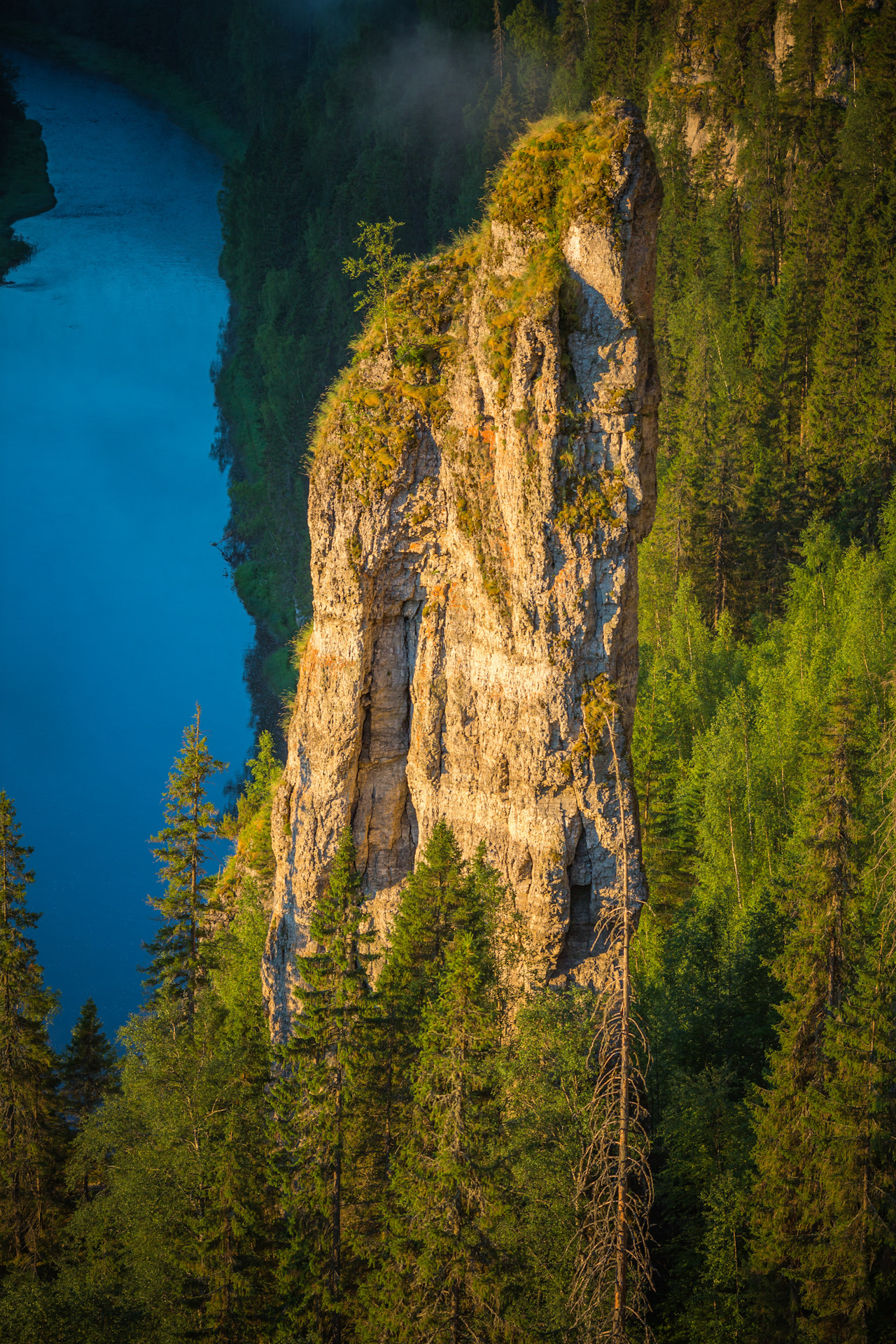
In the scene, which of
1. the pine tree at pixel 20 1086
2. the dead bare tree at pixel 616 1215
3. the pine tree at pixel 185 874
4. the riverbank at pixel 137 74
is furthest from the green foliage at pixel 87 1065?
the riverbank at pixel 137 74

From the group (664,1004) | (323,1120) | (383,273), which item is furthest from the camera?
(383,273)

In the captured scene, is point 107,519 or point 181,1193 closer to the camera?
point 181,1193

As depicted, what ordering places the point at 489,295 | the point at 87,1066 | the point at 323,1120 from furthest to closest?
1. the point at 87,1066
2. the point at 489,295
3. the point at 323,1120

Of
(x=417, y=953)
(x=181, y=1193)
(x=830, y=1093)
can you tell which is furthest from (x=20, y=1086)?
(x=830, y=1093)

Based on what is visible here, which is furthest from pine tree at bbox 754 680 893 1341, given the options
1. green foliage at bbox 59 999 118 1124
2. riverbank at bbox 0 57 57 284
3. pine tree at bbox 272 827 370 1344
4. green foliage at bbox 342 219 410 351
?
riverbank at bbox 0 57 57 284

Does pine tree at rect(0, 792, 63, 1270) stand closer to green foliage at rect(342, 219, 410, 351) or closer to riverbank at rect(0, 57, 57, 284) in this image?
green foliage at rect(342, 219, 410, 351)

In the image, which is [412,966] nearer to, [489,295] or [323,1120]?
[323,1120]
